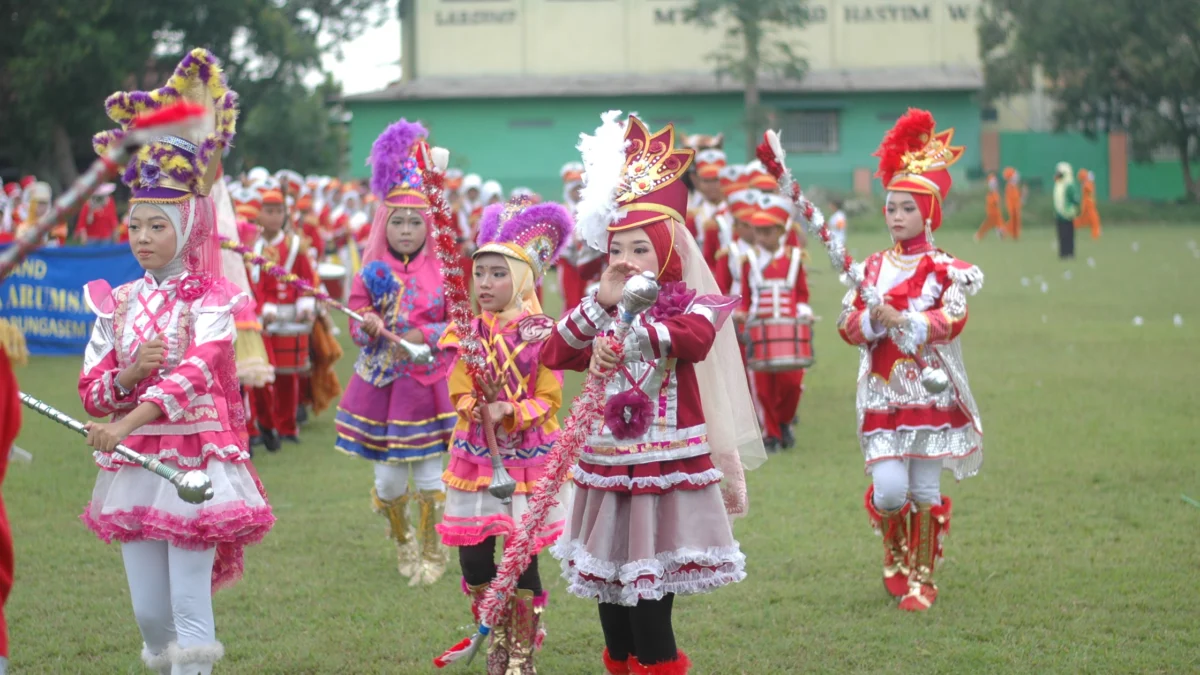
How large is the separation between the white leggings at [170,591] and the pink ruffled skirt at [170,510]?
62mm

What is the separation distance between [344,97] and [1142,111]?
26.6 meters

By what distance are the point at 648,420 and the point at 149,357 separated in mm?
1698

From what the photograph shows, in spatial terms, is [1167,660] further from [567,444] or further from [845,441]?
[845,441]

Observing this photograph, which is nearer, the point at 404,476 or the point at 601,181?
the point at 601,181

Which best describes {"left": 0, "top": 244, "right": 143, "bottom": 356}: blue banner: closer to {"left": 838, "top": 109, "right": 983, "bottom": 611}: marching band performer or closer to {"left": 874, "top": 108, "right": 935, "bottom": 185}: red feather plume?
{"left": 874, "top": 108, "right": 935, "bottom": 185}: red feather plume

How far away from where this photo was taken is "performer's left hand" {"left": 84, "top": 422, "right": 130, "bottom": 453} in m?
4.41

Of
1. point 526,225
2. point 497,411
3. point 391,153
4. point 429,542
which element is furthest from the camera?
point 429,542

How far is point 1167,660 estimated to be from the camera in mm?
5605

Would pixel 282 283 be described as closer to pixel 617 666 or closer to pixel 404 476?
pixel 404 476

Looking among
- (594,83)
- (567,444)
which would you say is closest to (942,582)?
(567,444)

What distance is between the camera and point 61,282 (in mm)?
16172

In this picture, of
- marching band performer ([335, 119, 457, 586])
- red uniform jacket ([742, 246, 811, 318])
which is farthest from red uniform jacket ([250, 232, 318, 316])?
marching band performer ([335, 119, 457, 586])

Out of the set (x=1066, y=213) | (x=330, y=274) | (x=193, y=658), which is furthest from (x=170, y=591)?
(x=1066, y=213)

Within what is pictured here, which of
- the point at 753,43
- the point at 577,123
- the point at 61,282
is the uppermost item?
the point at 753,43
